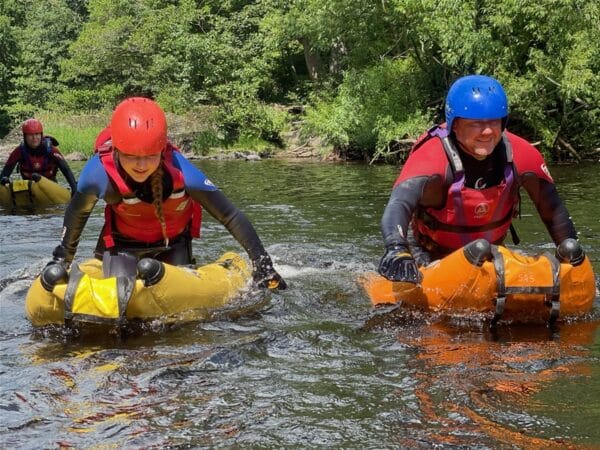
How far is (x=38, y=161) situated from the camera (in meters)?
12.5

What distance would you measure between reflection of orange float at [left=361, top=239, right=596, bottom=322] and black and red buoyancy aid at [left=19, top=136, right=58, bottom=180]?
9174 millimetres

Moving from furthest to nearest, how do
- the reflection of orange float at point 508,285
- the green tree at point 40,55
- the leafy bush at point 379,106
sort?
1. the green tree at point 40,55
2. the leafy bush at point 379,106
3. the reflection of orange float at point 508,285

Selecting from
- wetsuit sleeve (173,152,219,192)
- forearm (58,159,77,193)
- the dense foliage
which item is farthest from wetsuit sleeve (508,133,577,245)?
the dense foliage

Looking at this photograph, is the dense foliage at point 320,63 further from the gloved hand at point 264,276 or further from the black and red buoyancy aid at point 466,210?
the gloved hand at point 264,276

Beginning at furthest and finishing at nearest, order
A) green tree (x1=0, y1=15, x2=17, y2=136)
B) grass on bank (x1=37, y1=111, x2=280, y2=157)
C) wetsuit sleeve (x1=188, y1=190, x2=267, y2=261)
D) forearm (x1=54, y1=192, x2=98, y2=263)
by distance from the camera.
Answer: green tree (x1=0, y1=15, x2=17, y2=136)
grass on bank (x1=37, y1=111, x2=280, y2=157)
wetsuit sleeve (x1=188, y1=190, x2=267, y2=261)
forearm (x1=54, y1=192, x2=98, y2=263)

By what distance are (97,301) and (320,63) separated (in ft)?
95.9

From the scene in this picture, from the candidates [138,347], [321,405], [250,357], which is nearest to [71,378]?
[138,347]

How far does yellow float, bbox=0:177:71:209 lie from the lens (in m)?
11.8

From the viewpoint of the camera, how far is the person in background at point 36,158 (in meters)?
12.1

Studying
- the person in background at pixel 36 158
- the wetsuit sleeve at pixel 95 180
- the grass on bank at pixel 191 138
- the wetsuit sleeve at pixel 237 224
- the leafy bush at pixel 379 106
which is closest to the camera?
the wetsuit sleeve at pixel 95 180

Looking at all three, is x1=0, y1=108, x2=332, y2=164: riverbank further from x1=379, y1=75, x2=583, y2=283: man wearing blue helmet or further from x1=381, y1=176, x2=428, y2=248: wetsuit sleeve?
x1=381, y1=176, x2=428, y2=248: wetsuit sleeve

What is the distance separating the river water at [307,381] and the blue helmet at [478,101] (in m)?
1.27

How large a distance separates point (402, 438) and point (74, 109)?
34662 mm

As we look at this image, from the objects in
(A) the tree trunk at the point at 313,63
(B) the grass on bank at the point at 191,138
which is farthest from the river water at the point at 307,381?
(A) the tree trunk at the point at 313,63
